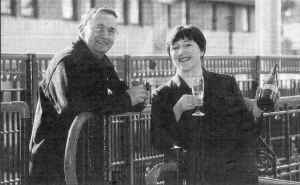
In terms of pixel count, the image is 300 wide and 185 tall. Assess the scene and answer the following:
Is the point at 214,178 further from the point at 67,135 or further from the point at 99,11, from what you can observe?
the point at 99,11

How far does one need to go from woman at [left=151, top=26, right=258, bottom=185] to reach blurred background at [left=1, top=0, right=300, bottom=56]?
16.3 ft

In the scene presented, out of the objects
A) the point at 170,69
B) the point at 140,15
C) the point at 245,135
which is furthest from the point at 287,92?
the point at 140,15

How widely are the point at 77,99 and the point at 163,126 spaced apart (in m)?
0.37

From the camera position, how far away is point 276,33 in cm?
661

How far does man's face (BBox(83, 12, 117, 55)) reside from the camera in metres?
2.82

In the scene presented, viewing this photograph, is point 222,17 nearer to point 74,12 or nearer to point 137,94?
point 74,12

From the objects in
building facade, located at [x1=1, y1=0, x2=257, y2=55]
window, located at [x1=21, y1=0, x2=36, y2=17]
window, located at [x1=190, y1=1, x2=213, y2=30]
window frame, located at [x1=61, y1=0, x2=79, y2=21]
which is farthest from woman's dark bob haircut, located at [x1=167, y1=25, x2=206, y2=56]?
window frame, located at [x1=61, y1=0, x2=79, y2=21]

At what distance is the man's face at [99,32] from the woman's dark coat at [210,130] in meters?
0.31

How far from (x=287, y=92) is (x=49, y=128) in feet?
13.6

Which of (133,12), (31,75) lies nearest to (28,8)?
(133,12)

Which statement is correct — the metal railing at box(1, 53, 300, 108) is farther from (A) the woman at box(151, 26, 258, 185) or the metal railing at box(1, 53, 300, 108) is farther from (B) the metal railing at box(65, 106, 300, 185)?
(A) the woman at box(151, 26, 258, 185)

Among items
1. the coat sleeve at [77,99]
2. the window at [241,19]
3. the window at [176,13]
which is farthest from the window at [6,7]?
the coat sleeve at [77,99]

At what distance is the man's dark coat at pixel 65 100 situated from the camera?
2.64 m

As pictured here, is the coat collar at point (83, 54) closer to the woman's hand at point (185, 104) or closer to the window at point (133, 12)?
Result: the woman's hand at point (185, 104)
